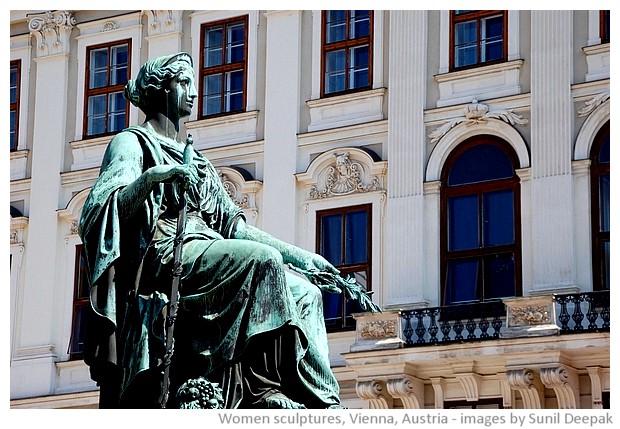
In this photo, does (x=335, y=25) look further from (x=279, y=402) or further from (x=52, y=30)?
(x=279, y=402)

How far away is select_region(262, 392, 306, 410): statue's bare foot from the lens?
595cm

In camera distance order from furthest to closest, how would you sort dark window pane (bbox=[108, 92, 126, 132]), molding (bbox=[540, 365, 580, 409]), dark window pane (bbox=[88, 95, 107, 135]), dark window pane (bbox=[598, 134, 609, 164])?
dark window pane (bbox=[88, 95, 107, 135]) → dark window pane (bbox=[108, 92, 126, 132]) → dark window pane (bbox=[598, 134, 609, 164]) → molding (bbox=[540, 365, 580, 409])

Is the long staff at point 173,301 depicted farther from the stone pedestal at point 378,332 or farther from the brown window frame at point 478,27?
the brown window frame at point 478,27

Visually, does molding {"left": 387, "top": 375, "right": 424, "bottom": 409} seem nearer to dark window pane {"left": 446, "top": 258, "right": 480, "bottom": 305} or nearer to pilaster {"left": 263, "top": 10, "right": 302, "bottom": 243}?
dark window pane {"left": 446, "top": 258, "right": 480, "bottom": 305}

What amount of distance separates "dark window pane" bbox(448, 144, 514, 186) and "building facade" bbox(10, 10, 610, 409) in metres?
0.02

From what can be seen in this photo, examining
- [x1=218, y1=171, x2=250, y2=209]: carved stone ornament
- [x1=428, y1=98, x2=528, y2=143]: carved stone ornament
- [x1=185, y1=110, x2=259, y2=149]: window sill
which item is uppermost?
[x1=185, y1=110, x2=259, y2=149]: window sill

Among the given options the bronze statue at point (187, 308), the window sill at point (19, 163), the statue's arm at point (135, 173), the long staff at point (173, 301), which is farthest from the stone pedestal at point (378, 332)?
the long staff at point (173, 301)

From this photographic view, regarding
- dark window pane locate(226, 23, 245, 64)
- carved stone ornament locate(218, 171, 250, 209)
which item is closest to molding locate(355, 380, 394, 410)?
carved stone ornament locate(218, 171, 250, 209)

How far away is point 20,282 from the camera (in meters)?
24.1

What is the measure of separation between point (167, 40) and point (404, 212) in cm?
Result: 480
